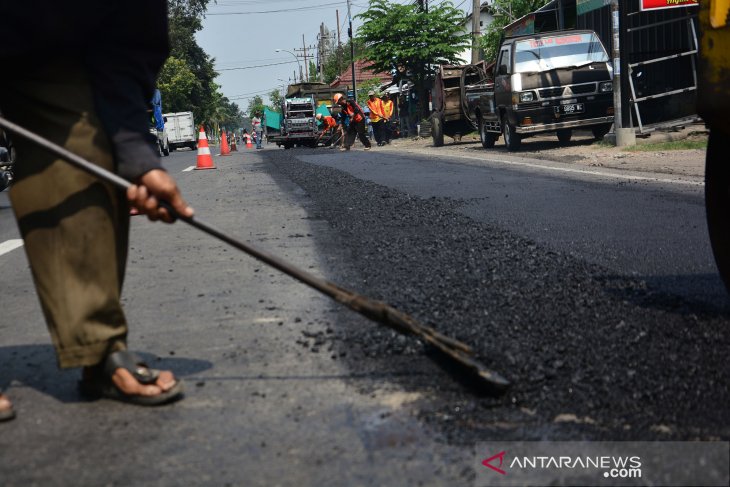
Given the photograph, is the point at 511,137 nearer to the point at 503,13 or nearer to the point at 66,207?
the point at 66,207

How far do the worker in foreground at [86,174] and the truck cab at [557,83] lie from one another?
54.8 feet

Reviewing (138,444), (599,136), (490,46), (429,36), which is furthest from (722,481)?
(490,46)

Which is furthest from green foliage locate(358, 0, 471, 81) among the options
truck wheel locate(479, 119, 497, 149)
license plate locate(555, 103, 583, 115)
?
license plate locate(555, 103, 583, 115)

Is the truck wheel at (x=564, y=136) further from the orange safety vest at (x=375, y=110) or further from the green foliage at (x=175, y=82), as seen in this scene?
the green foliage at (x=175, y=82)

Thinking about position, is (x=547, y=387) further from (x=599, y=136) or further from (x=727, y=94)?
(x=599, y=136)

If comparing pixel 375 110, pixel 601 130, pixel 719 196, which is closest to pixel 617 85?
pixel 601 130

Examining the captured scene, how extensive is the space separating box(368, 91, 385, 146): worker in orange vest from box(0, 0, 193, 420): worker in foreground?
3212 centimetres

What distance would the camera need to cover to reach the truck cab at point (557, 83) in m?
19.1

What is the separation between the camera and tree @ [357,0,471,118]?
126ft

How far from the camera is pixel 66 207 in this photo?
297 centimetres

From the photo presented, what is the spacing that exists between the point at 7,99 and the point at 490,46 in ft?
129

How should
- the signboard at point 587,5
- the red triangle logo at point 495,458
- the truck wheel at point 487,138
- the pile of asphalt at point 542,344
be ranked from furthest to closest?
the signboard at point 587,5
the truck wheel at point 487,138
the pile of asphalt at point 542,344
the red triangle logo at point 495,458

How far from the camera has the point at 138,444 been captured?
2.66 metres

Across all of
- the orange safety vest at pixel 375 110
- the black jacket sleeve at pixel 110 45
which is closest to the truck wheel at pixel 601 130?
the orange safety vest at pixel 375 110
